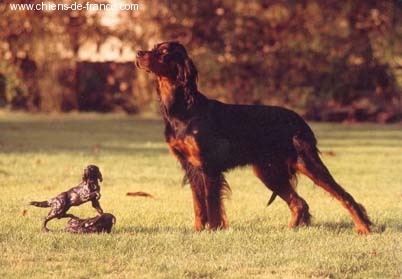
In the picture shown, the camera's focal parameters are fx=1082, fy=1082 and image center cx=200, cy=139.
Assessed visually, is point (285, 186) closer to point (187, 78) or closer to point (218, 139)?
point (218, 139)

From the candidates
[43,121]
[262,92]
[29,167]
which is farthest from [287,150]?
[262,92]

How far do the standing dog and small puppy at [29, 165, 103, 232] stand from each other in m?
0.71

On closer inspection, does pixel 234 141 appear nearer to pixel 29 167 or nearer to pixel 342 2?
pixel 29 167

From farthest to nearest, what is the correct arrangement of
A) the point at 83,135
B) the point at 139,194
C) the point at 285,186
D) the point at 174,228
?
the point at 83,135, the point at 139,194, the point at 285,186, the point at 174,228

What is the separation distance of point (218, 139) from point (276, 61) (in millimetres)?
15989

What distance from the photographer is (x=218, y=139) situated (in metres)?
7.52

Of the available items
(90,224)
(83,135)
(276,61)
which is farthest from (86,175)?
(276,61)

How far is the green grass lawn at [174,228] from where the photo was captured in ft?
19.5

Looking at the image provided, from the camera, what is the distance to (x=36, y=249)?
6410 millimetres

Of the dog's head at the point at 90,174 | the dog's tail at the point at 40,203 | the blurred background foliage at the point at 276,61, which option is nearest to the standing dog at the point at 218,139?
the dog's head at the point at 90,174

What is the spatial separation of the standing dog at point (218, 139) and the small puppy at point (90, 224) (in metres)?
0.73

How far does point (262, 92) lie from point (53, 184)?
13.6 metres

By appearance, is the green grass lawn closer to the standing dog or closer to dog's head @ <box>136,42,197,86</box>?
the standing dog

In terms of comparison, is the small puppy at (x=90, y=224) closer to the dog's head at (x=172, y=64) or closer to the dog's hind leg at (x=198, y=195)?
the dog's hind leg at (x=198, y=195)
